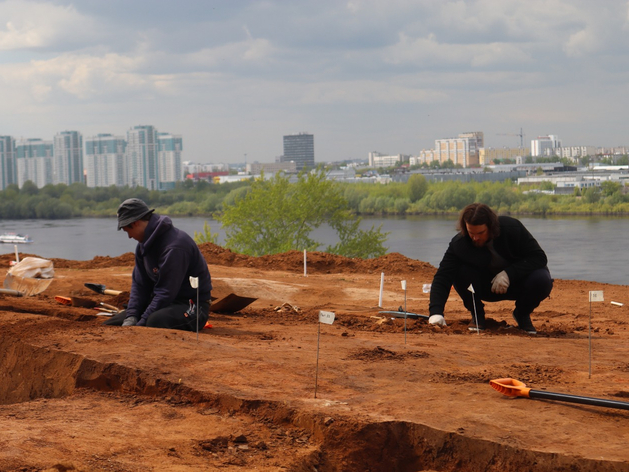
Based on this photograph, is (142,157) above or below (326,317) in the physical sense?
above

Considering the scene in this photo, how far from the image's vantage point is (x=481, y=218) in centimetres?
639

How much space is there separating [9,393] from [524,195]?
266 ft

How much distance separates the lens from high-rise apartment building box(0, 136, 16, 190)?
6201 inches

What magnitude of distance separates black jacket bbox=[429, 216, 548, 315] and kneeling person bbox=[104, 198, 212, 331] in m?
2.25

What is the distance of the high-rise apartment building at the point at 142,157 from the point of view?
542 feet

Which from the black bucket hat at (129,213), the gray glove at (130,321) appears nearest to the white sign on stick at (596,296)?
the black bucket hat at (129,213)

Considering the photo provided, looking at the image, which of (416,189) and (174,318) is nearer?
(174,318)

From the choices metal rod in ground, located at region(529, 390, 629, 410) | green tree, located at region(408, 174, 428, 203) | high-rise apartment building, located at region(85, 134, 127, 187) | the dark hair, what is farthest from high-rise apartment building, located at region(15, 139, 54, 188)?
metal rod in ground, located at region(529, 390, 629, 410)

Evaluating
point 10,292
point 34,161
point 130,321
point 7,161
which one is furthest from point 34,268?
point 34,161

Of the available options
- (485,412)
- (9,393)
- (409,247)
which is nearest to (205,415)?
(485,412)

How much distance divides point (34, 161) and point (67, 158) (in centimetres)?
751

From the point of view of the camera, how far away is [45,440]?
328cm

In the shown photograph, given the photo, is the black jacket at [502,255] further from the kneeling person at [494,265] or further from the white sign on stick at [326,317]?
the white sign on stick at [326,317]

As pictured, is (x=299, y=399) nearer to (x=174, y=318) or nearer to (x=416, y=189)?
(x=174, y=318)
